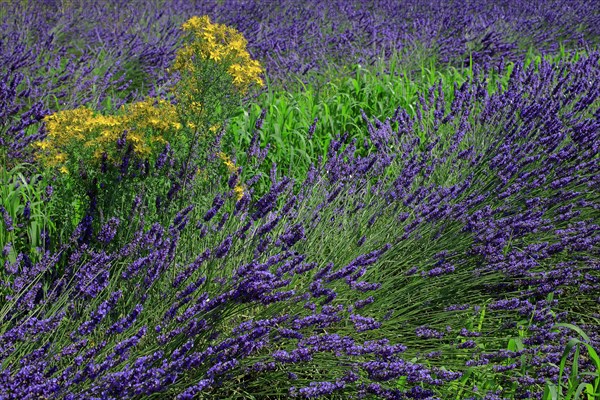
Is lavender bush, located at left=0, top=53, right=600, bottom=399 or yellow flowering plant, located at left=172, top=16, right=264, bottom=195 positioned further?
yellow flowering plant, located at left=172, top=16, right=264, bottom=195

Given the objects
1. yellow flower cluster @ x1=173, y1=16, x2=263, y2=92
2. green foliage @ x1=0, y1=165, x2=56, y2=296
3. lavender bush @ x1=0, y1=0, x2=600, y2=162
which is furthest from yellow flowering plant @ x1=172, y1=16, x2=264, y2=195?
lavender bush @ x1=0, y1=0, x2=600, y2=162

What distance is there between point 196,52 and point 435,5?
6598 millimetres

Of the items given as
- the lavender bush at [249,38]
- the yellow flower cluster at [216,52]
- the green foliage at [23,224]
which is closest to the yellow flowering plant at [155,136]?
the yellow flower cluster at [216,52]

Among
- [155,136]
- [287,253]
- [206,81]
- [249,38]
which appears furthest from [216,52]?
[249,38]

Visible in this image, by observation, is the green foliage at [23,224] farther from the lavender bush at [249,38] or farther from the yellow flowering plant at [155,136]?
the lavender bush at [249,38]

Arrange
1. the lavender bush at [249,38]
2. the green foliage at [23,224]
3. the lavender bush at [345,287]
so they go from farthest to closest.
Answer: the lavender bush at [249,38] < the green foliage at [23,224] < the lavender bush at [345,287]

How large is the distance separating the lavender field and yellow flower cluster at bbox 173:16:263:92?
11 millimetres

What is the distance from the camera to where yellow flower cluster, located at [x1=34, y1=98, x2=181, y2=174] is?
2.52m

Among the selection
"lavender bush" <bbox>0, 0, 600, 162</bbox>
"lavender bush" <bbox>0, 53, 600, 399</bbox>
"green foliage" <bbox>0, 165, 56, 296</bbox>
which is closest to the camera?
"lavender bush" <bbox>0, 53, 600, 399</bbox>

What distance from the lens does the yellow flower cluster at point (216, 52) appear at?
2553 millimetres

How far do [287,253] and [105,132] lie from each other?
93 centimetres

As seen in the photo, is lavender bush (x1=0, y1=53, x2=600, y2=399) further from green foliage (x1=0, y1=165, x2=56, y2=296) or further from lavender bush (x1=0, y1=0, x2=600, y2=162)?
lavender bush (x1=0, y1=0, x2=600, y2=162)

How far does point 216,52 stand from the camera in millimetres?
2520

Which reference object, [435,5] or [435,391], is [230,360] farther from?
[435,5]
